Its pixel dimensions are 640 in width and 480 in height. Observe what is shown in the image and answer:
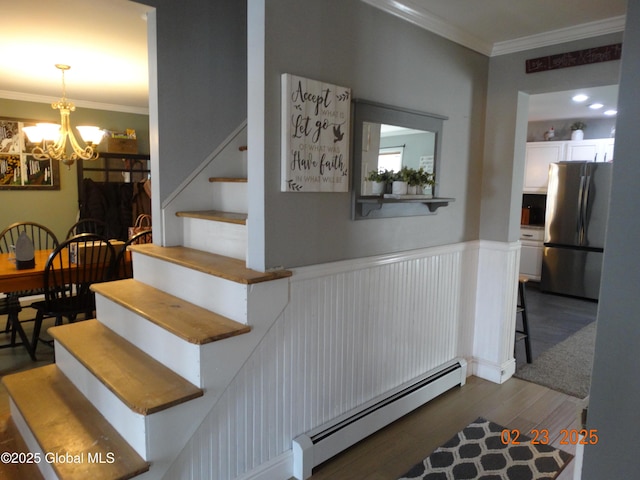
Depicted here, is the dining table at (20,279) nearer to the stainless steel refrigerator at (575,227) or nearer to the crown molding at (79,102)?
the crown molding at (79,102)

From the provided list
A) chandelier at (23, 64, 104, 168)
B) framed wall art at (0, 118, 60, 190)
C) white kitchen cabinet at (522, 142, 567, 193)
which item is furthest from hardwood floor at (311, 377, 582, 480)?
framed wall art at (0, 118, 60, 190)

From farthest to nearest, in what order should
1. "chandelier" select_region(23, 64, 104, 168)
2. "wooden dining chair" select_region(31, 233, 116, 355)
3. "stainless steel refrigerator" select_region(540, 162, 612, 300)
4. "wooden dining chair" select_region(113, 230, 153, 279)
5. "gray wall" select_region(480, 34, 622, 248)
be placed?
1. "stainless steel refrigerator" select_region(540, 162, 612, 300)
2. "chandelier" select_region(23, 64, 104, 168)
3. "wooden dining chair" select_region(113, 230, 153, 279)
4. "wooden dining chair" select_region(31, 233, 116, 355)
5. "gray wall" select_region(480, 34, 622, 248)

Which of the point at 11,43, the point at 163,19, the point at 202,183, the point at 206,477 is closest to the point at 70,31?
the point at 11,43

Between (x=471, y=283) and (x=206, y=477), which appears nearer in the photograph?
(x=206, y=477)

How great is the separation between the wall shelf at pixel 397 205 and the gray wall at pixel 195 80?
1.07 m

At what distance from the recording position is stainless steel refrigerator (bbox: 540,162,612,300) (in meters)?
5.29

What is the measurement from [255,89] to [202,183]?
3.30 feet

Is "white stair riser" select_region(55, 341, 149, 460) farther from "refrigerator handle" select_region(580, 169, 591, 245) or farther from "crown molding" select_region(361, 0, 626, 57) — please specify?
"refrigerator handle" select_region(580, 169, 591, 245)

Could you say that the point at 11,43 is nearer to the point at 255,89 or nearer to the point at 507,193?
the point at 255,89

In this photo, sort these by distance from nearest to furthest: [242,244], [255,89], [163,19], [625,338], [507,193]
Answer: [625,338], [255,89], [242,244], [163,19], [507,193]

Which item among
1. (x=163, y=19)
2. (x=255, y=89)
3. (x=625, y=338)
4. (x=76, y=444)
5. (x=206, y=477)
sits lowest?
(x=206, y=477)

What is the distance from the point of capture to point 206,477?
1760 mm

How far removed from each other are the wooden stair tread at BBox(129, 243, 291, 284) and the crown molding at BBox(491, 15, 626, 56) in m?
2.24

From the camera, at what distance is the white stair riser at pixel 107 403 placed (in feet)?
5.24
